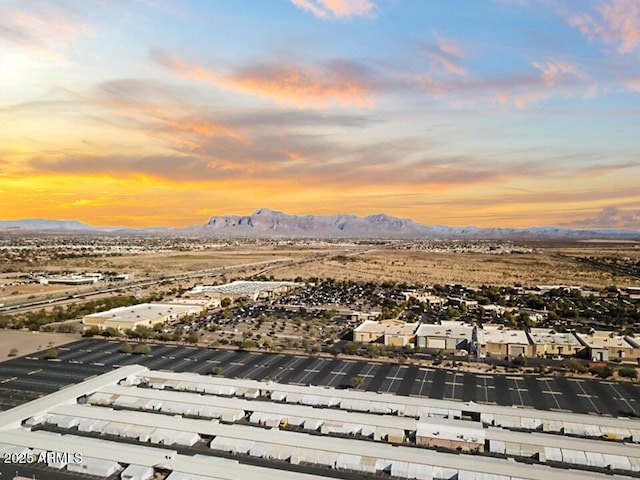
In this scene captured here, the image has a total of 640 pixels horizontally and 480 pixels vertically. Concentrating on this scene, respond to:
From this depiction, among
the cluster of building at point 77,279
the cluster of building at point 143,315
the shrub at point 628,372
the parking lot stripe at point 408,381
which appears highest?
the cluster of building at point 77,279

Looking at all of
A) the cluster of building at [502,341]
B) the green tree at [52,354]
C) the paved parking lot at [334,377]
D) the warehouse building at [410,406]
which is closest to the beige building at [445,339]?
the cluster of building at [502,341]

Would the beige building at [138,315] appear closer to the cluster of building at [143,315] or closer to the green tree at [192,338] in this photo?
the cluster of building at [143,315]

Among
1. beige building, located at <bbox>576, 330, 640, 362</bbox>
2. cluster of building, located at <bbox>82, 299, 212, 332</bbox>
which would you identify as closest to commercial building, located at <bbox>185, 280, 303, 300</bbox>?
cluster of building, located at <bbox>82, 299, 212, 332</bbox>

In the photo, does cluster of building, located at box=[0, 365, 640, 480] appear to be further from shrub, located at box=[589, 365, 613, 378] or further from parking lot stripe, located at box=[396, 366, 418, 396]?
shrub, located at box=[589, 365, 613, 378]

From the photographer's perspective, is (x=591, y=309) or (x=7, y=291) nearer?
(x=591, y=309)

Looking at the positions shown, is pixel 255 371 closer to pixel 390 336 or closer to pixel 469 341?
pixel 390 336

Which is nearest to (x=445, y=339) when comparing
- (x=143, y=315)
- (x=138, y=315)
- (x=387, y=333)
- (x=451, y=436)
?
(x=387, y=333)

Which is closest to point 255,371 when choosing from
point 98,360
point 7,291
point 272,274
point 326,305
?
point 98,360
